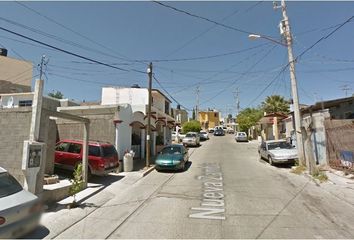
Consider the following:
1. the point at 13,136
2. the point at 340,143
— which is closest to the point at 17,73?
the point at 13,136

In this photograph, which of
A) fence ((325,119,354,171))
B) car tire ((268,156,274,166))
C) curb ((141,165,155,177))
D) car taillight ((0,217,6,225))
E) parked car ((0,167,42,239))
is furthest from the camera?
car tire ((268,156,274,166))

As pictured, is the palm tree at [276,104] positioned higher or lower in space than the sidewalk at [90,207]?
higher

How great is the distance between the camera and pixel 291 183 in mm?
12297

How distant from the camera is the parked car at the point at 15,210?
5199 mm

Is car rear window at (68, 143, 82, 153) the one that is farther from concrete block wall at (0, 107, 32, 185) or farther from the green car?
the green car

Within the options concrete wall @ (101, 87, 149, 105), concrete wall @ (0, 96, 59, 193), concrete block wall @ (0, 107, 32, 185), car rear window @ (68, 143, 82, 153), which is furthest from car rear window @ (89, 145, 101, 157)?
concrete wall @ (101, 87, 149, 105)

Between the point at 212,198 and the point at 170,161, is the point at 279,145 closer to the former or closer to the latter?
the point at 170,161

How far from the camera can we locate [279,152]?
690 inches

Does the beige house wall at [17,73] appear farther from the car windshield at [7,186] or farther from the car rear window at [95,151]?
the car windshield at [7,186]

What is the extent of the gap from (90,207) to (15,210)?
3.49 m

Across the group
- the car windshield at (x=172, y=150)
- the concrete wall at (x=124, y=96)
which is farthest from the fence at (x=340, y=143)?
the concrete wall at (x=124, y=96)

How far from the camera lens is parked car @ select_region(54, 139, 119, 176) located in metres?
12.4

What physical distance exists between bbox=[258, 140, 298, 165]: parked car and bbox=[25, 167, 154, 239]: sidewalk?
922 cm

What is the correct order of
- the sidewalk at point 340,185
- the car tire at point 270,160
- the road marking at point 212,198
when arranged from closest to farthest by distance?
the road marking at point 212,198 < the sidewalk at point 340,185 < the car tire at point 270,160
